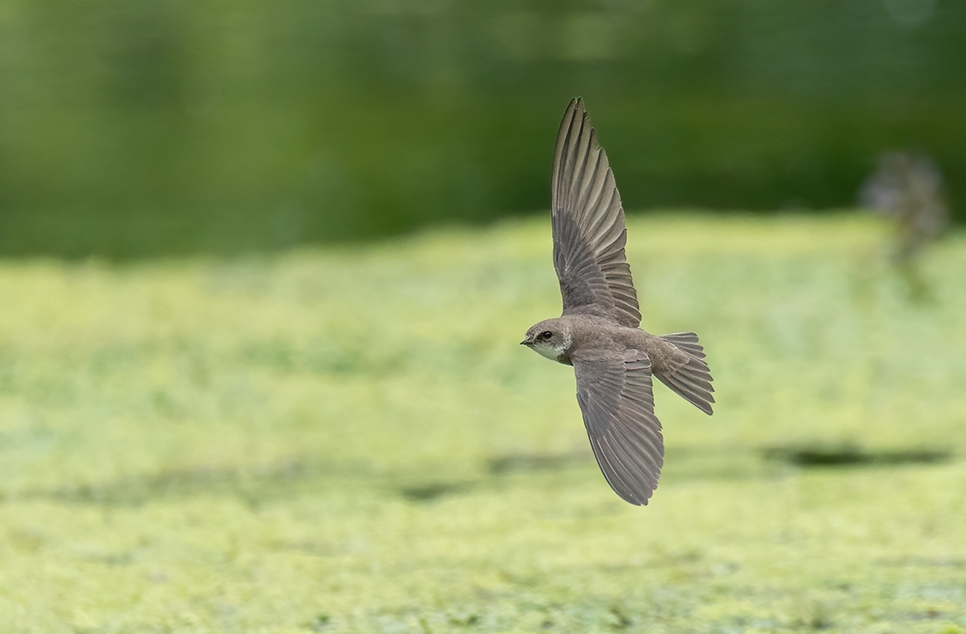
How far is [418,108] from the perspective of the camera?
11.7 meters

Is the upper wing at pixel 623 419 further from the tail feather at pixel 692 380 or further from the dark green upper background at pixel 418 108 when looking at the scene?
the dark green upper background at pixel 418 108

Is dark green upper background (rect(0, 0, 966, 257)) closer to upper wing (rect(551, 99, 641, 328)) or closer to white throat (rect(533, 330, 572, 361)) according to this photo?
upper wing (rect(551, 99, 641, 328))

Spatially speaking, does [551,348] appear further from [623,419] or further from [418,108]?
[418,108]

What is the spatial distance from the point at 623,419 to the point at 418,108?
34.8ft

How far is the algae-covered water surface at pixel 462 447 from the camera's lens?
108 inches

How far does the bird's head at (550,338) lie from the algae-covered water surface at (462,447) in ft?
3.97

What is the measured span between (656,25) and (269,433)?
34.7 ft

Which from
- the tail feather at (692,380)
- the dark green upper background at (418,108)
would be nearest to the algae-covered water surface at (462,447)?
the tail feather at (692,380)

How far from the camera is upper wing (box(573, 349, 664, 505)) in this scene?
4.26ft

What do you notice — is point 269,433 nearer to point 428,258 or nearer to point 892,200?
point 428,258

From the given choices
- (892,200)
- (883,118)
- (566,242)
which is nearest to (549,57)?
(883,118)

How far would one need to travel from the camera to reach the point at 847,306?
579cm

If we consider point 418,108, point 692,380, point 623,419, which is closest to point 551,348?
point 623,419

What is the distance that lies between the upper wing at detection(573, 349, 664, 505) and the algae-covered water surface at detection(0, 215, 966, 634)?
47.3 inches
